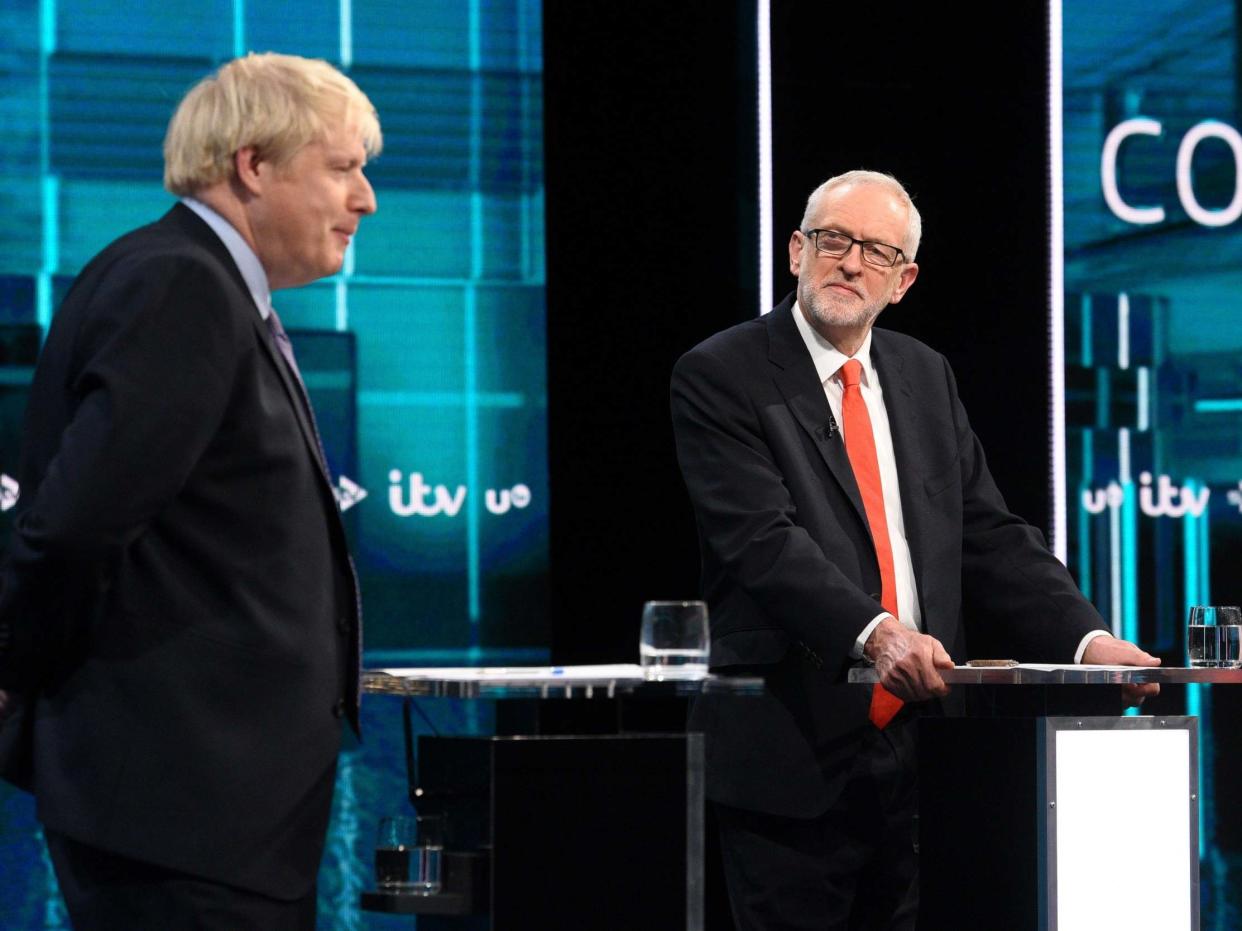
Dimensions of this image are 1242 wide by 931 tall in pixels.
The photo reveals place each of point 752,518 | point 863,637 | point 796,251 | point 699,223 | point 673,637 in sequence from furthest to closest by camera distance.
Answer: point 699,223
point 796,251
point 752,518
point 863,637
point 673,637

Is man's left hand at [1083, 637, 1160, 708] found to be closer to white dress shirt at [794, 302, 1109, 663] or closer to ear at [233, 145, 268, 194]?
white dress shirt at [794, 302, 1109, 663]

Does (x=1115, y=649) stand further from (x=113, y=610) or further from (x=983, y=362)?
(x=113, y=610)

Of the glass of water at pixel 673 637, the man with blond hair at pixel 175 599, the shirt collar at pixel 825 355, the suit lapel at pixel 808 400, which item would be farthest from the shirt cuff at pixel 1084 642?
the man with blond hair at pixel 175 599

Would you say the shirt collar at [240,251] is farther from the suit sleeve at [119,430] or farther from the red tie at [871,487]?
the red tie at [871,487]

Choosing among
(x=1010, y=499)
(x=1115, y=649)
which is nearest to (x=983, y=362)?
(x=1010, y=499)

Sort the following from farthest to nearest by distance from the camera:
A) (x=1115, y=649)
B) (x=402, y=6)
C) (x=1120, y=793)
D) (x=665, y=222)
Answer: (x=402, y=6)
(x=665, y=222)
(x=1115, y=649)
(x=1120, y=793)

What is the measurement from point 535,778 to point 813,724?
2.59 feet

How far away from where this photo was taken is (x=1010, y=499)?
155 inches

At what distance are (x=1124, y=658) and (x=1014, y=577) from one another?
12.1 inches

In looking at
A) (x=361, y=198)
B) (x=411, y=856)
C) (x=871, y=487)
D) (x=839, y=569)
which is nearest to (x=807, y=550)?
(x=839, y=569)

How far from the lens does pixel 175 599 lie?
5.96ft

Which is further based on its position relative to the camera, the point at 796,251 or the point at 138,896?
the point at 796,251

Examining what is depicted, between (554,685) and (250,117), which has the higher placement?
(250,117)

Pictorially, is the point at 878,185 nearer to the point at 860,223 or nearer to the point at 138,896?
the point at 860,223
